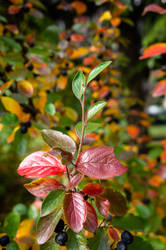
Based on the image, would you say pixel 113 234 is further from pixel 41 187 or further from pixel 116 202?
pixel 41 187

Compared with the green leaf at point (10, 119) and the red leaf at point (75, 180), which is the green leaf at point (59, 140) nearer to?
the red leaf at point (75, 180)

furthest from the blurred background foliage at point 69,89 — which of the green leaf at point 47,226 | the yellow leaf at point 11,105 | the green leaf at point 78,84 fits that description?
the green leaf at point 47,226

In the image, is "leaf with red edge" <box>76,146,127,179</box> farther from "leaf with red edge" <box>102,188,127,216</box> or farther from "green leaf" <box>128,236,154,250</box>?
"green leaf" <box>128,236,154,250</box>

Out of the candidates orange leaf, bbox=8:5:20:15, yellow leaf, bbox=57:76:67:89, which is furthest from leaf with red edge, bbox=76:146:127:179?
orange leaf, bbox=8:5:20:15

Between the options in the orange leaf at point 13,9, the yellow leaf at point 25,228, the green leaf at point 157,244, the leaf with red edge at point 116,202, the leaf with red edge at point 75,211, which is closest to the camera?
the leaf with red edge at point 75,211

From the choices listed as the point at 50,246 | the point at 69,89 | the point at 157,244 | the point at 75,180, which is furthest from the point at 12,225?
the point at 69,89

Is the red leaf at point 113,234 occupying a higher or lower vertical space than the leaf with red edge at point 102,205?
lower
